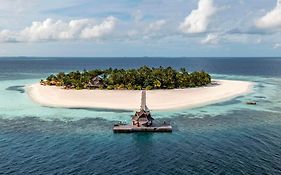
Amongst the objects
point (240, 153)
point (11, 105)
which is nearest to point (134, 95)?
point (11, 105)

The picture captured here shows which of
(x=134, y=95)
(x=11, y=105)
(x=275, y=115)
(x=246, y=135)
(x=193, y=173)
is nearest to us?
(x=193, y=173)

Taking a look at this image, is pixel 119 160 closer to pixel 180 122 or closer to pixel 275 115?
pixel 180 122

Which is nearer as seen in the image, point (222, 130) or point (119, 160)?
point (119, 160)

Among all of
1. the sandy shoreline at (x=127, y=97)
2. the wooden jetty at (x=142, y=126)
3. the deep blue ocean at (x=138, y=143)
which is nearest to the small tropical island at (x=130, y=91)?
the sandy shoreline at (x=127, y=97)

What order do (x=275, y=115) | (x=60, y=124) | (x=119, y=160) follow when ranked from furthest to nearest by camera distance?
(x=275, y=115) → (x=60, y=124) → (x=119, y=160)

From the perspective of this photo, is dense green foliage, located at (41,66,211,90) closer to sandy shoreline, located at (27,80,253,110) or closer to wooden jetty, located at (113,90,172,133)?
sandy shoreline, located at (27,80,253,110)

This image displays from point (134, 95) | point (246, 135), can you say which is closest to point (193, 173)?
point (246, 135)

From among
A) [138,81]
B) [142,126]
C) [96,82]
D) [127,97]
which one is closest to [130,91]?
[138,81]

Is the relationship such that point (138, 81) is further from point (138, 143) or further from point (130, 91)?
point (138, 143)
